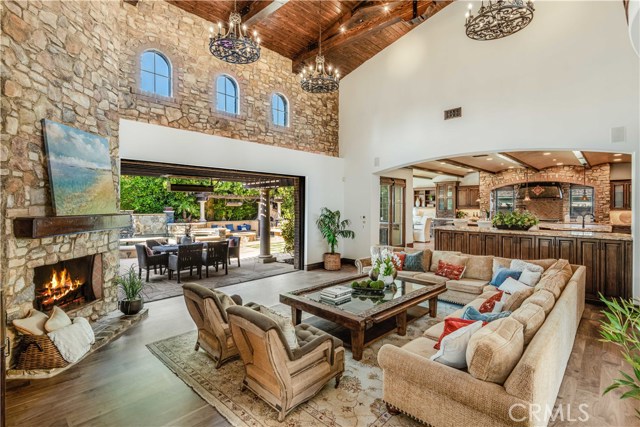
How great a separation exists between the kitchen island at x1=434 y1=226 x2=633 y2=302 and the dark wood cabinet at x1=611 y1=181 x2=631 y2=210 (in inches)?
249

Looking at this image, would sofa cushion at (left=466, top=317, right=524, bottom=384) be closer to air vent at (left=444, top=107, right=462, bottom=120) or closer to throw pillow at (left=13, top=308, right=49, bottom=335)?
throw pillow at (left=13, top=308, right=49, bottom=335)

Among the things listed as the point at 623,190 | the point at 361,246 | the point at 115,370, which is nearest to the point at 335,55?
the point at 361,246

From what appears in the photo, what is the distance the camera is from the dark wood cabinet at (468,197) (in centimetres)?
1331

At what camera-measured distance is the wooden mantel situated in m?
3.09

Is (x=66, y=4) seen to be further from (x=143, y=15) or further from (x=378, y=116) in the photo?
(x=378, y=116)

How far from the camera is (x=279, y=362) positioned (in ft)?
7.61

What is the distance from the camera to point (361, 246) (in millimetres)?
8602

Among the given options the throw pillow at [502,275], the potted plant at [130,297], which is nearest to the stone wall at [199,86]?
the potted plant at [130,297]

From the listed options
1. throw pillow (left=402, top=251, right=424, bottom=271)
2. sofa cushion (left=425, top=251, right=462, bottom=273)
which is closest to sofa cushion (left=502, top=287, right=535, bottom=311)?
sofa cushion (left=425, top=251, right=462, bottom=273)

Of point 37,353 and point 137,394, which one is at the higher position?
point 37,353

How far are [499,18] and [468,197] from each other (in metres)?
10.3

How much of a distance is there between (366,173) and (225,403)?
674cm

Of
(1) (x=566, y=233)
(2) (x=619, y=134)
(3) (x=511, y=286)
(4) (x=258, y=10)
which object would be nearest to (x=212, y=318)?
(3) (x=511, y=286)

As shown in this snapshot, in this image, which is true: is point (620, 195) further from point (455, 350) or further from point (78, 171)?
point (78, 171)
